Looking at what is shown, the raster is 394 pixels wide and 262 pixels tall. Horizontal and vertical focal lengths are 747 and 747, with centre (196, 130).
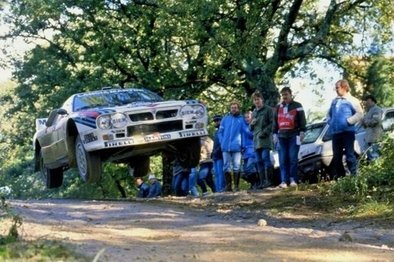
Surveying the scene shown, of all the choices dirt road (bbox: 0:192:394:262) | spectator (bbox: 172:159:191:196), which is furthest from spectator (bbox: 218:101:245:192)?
dirt road (bbox: 0:192:394:262)

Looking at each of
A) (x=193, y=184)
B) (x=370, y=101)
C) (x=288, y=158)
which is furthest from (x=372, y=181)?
(x=193, y=184)

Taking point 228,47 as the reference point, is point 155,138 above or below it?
below

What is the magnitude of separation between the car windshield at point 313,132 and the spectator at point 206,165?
1.98 meters

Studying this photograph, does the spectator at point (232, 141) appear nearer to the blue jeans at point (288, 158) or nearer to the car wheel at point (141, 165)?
the blue jeans at point (288, 158)

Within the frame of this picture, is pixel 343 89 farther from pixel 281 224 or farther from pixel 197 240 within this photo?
pixel 197 240

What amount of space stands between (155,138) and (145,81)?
11273mm

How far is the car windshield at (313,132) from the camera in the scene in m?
15.0

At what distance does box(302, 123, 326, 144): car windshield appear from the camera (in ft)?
49.4

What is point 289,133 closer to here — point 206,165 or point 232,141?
point 232,141

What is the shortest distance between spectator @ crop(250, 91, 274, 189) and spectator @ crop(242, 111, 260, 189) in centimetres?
40

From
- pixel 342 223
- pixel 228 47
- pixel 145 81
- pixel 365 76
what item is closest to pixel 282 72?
pixel 365 76

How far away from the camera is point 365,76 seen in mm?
24859

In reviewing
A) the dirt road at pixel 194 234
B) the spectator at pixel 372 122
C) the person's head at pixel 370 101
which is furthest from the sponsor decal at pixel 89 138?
the person's head at pixel 370 101

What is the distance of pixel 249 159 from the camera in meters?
13.8
